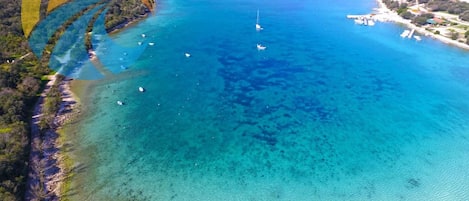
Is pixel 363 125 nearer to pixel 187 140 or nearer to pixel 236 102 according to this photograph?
pixel 236 102

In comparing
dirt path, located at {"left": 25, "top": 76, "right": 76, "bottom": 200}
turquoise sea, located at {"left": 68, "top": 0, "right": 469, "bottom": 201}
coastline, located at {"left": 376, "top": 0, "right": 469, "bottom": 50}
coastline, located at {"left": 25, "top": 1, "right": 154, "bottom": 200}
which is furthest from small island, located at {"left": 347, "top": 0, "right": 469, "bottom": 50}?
dirt path, located at {"left": 25, "top": 76, "right": 76, "bottom": 200}

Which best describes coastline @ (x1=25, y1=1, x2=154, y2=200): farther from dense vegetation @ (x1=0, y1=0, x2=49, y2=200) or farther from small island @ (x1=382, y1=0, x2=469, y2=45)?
small island @ (x1=382, y1=0, x2=469, y2=45)

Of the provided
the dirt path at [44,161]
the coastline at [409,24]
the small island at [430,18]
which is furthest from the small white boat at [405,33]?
the dirt path at [44,161]

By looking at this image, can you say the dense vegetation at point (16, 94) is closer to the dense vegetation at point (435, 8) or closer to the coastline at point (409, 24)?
the coastline at point (409, 24)

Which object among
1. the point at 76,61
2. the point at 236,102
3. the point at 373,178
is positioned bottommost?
the point at 373,178

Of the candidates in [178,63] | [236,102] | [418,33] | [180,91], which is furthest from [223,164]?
[418,33]

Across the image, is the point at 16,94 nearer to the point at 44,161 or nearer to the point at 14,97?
the point at 14,97
